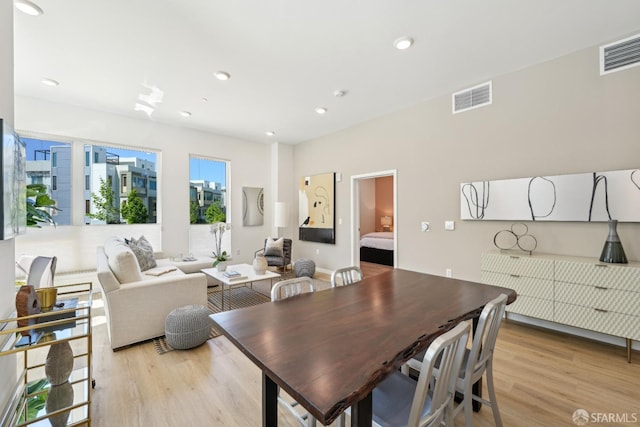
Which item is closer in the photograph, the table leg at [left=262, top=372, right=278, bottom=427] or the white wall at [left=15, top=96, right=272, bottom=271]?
the table leg at [left=262, top=372, right=278, bottom=427]

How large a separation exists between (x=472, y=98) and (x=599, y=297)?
8.49 ft

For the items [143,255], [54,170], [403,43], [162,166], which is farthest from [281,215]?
[403,43]

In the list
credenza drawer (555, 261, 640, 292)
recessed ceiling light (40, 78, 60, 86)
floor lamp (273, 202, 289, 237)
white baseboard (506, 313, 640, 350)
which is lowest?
white baseboard (506, 313, 640, 350)

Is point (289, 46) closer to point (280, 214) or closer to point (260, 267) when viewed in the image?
point (260, 267)

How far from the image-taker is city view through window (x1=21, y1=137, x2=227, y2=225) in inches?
158

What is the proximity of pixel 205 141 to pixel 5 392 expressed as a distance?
15.5ft

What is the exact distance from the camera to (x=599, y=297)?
2.35 m

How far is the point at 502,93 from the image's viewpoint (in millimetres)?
3211

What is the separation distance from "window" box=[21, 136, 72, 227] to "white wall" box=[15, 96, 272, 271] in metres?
0.14

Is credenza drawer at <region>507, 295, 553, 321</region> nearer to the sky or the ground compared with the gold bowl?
nearer to the ground

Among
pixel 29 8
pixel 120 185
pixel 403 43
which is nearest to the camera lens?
pixel 29 8

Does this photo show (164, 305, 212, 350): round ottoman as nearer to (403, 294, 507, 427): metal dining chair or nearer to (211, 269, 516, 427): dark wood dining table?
(211, 269, 516, 427): dark wood dining table

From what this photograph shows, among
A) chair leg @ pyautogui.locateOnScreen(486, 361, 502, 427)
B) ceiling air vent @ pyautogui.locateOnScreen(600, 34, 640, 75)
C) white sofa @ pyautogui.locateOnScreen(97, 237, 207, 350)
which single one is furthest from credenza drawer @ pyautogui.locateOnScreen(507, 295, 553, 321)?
white sofa @ pyautogui.locateOnScreen(97, 237, 207, 350)

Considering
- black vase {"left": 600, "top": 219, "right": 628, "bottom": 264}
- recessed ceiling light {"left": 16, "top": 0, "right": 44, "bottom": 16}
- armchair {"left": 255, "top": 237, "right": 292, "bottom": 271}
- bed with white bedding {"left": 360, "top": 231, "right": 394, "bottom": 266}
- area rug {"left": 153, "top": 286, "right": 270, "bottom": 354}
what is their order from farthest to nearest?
bed with white bedding {"left": 360, "top": 231, "right": 394, "bottom": 266} → armchair {"left": 255, "top": 237, "right": 292, "bottom": 271} → area rug {"left": 153, "top": 286, "right": 270, "bottom": 354} → black vase {"left": 600, "top": 219, "right": 628, "bottom": 264} → recessed ceiling light {"left": 16, "top": 0, "right": 44, "bottom": 16}
